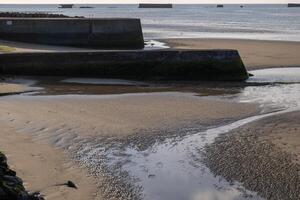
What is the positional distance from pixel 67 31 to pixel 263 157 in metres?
19.1

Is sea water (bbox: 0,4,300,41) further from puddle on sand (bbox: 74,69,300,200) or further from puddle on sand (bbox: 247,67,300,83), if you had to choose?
puddle on sand (bbox: 74,69,300,200)

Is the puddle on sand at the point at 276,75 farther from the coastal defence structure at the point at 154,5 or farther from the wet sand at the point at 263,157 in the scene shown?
the coastal defence structure at the point at 154,5

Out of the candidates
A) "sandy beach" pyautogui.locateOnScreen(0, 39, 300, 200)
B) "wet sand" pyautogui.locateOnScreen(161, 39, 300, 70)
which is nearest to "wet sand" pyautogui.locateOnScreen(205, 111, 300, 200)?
"sandy beach" pyautogui.locateOnScreen(0, 39, 300, 200)

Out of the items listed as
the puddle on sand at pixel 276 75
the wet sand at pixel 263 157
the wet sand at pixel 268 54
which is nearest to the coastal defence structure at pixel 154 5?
the wet sand at pixel 268 54

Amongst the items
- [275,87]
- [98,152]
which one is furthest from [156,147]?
[275,87]

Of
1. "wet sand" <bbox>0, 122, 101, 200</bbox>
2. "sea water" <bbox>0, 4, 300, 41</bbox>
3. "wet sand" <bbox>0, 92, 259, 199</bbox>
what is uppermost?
"wet sand" <bbox>0, 122, 101, 200</bbox>

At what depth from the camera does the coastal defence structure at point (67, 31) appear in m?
26.0

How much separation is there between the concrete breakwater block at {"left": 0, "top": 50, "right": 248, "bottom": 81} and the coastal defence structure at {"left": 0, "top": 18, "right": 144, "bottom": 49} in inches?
351

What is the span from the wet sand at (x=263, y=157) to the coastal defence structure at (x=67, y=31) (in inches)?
639

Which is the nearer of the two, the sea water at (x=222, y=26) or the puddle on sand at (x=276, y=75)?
the puddle on sand at (x=276, y=75)

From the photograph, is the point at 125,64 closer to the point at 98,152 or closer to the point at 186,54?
the point at 186,54

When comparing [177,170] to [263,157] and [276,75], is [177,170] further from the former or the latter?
[276,75]

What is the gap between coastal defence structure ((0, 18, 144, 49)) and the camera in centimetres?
2597

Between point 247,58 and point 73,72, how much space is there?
9.64m
